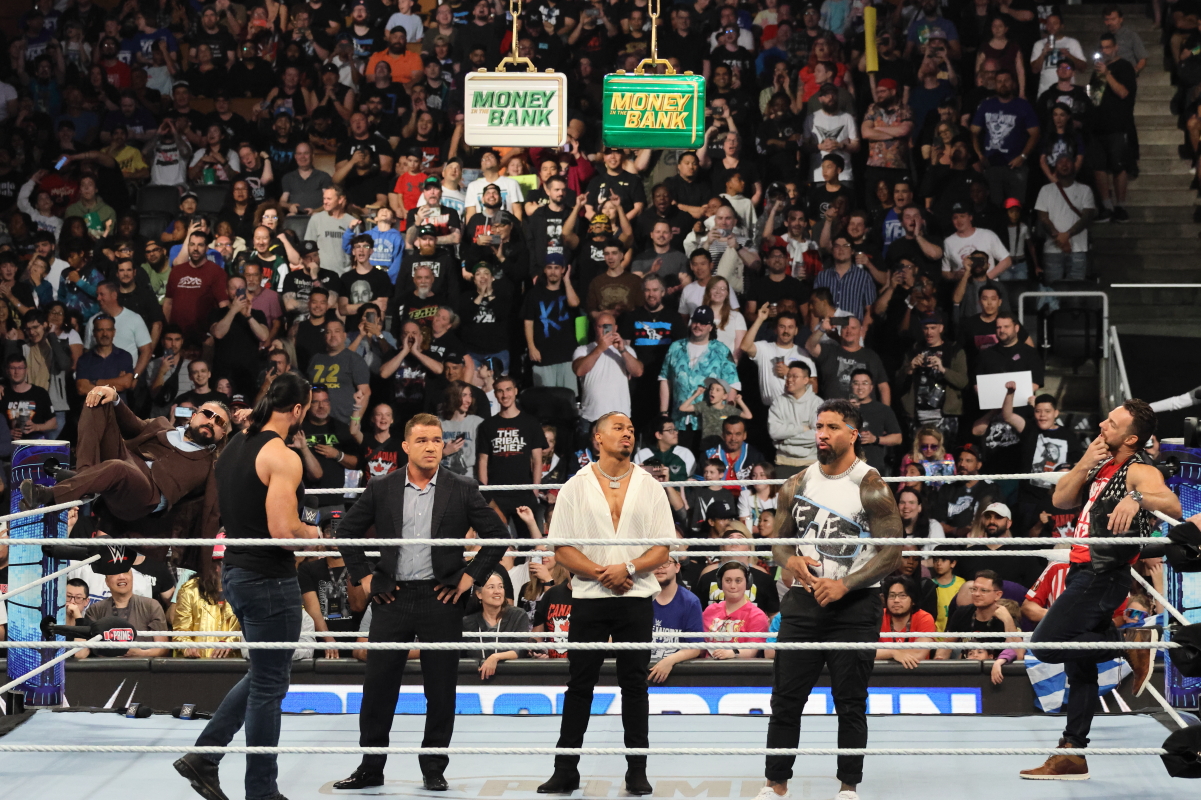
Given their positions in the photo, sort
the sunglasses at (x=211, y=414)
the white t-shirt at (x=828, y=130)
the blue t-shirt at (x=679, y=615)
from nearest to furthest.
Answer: the sunglasses at (x=211, y=414)
the blue t-shirt at (x=679, y=615)
the white t-shirt at (x=828, y=130)

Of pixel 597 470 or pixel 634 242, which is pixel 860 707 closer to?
pixel 597 470

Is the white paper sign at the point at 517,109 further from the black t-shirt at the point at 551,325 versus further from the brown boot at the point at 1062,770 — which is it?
the brown boot at the point at 1062,770

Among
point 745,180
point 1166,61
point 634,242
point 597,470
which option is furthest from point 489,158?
point 1166,61

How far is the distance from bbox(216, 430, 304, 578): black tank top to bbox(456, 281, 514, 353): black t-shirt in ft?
18.1

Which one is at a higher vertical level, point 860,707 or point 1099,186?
point 1099,186

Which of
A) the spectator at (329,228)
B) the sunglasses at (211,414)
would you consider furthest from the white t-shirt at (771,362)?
the sunglasses at (211,414)

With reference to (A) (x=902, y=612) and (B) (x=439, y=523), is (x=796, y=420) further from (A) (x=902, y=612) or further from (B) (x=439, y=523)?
(B) (x=439, y=523)

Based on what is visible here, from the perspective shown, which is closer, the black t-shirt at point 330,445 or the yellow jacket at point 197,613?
the yellow jacket at point 197,613

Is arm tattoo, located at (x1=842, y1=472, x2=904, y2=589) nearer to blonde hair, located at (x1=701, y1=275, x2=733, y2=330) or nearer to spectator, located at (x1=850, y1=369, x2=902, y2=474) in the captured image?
spectator, located at (x1=850, y1=369, x2=902, y2=474)

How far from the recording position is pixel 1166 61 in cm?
1355

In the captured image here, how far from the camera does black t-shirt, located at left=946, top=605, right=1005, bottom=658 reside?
7.18 metres

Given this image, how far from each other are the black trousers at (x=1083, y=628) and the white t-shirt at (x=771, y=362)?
4.87 metres

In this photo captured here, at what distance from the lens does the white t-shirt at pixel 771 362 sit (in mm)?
10133

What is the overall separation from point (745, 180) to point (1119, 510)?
22.2 feet
